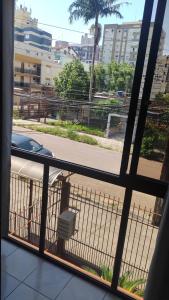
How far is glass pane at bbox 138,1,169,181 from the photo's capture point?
60.5 inches

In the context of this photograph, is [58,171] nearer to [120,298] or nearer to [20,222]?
[20,222]

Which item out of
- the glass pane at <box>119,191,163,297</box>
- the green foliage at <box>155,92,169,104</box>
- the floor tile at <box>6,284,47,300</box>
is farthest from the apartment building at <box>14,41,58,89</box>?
the floor tile at <box>6,284,47,300</box>

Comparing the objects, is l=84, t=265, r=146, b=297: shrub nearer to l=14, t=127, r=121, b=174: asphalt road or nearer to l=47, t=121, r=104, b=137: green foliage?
l=14, t=127, r=121, b=174: asphalt road

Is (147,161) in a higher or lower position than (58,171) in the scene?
higher

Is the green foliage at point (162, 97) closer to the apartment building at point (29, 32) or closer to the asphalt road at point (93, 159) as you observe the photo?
the asphalt road at point (93, 159)

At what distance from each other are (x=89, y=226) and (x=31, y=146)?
977 mm

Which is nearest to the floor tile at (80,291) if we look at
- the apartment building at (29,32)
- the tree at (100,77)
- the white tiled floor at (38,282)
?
the white tiled floor at (38,282)

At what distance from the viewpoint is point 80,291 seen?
6.59 feet

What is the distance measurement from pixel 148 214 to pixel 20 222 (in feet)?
4.67

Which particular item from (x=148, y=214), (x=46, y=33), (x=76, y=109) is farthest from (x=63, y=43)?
(x=148, y=214)

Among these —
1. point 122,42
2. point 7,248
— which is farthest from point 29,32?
point 7,248

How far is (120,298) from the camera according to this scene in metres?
2.00

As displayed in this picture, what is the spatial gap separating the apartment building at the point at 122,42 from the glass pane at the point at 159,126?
6 centimetres

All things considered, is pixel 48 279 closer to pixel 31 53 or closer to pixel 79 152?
pixel 79 152
